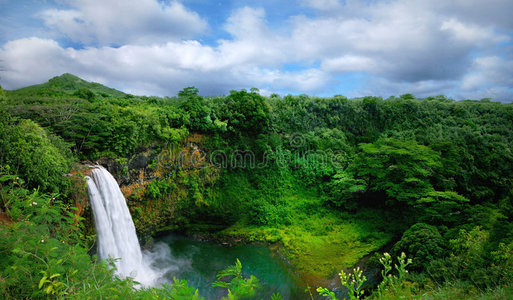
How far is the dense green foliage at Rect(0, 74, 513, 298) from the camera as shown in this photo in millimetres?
5863

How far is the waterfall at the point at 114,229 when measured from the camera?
7156mm

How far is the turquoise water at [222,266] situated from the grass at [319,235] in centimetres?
60

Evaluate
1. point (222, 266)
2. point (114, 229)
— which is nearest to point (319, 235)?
point (222, 266)

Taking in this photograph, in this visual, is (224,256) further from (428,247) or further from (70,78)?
(70,78)

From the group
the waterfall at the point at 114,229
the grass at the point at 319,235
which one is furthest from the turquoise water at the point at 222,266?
the waterfall at the point at 114,229

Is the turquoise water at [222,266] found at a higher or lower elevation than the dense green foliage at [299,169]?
lower

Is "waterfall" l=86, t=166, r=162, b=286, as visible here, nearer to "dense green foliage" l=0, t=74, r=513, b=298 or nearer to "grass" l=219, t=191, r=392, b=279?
"dense green foliage" l=0, t=74, r=513, b=298

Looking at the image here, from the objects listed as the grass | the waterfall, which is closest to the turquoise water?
the grass

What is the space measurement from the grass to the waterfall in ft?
11.9

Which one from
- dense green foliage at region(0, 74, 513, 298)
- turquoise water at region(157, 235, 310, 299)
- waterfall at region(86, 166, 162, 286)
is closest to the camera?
dense green foliage at region(0, 74, 513, 298)

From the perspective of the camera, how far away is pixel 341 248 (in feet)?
32.3

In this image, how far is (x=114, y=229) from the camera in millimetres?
7625

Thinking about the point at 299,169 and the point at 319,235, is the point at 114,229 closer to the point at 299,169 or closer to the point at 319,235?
the point at 319,235

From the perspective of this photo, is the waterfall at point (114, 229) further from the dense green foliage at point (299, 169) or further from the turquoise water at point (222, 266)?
the turquoise water at point (222, 266)
